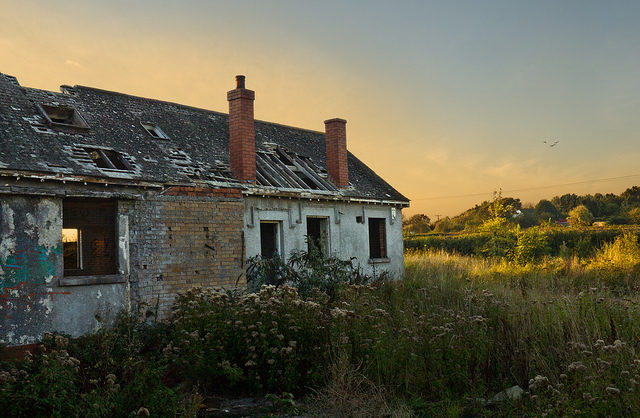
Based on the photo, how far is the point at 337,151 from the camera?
17.8 metres

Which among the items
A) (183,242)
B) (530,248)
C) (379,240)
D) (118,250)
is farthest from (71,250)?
(530,248)

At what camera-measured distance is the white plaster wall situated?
545 inches

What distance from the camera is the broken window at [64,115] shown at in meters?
12.4

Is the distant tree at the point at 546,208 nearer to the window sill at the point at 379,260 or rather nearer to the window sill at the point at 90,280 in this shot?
the window sill at the point at 379,260

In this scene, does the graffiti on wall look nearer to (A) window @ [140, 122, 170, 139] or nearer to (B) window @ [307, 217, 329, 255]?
(A) window @ [140, 122, 170, 139]

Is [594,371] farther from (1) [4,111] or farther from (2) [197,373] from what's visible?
(1) [4,111]

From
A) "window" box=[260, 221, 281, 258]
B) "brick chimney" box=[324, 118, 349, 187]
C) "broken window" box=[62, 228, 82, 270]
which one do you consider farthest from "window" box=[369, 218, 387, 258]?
"broken window" box=[62, 228, 82, 270]

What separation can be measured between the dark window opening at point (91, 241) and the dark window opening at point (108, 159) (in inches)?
37.6

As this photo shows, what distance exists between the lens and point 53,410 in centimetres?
538

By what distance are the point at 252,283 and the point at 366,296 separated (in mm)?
4262

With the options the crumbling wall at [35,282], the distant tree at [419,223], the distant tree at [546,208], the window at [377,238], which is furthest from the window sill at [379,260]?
the distant tree at [546,208]

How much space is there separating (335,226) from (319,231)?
0.52 metres

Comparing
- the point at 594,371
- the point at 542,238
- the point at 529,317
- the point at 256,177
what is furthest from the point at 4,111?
the point at 542,238

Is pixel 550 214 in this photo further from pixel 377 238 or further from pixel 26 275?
pixel 26 275
